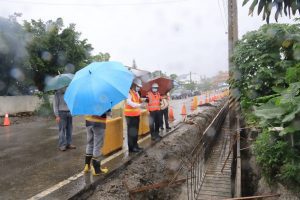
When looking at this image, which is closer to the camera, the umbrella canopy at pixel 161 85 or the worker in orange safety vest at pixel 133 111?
the worker in orange safety vest at pixel 133 111

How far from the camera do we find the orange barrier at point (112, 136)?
7.24m

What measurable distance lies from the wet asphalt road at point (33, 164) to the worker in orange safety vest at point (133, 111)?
1216 mm

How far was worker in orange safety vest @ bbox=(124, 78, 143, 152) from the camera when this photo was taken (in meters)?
6.96

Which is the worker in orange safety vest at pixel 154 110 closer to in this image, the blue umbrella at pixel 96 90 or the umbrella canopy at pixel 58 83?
the umbrella canopy at pixel 58 83

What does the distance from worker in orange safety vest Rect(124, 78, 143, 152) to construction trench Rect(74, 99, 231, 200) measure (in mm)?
439

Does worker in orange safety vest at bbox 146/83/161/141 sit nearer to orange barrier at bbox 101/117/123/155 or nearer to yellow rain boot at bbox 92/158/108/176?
orange barrier at bbox 101/117/123/155

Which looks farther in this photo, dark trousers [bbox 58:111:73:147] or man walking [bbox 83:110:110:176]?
dark trousers [bbox 58:111:73:147]

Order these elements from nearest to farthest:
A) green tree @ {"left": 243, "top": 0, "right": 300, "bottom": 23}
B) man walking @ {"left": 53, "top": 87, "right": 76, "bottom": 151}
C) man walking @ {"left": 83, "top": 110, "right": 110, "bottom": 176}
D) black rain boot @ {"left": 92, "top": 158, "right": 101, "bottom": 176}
→ green tree @ {"left": 243, "top": 0, "right": 300, "bottom": 23}, man walking @ {"left": 83, "top": 110, "right": 110, "bottom": 176}, black rain boot @ {"left": 92, "top": 158, "right": 101, "bottom": 176}, man walking @ {"left": 53, "top": 87, "right": 76, "bottom": 151}

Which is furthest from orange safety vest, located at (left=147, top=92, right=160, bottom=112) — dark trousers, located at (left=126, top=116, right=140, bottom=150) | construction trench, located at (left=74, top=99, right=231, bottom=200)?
dark trousers, located at (left=126, top=116, right=140, bottom=150)

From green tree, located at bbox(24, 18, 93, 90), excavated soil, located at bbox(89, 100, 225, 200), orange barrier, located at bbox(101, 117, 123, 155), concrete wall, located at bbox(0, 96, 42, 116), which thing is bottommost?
excavated soil, located at bbox(89, 100, 225, 200)

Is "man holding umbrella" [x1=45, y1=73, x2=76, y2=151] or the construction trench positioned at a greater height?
"man holding umbrella" [x1=45, y1=73, x2=76, y2=151]

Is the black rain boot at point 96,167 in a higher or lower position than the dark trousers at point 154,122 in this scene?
lower

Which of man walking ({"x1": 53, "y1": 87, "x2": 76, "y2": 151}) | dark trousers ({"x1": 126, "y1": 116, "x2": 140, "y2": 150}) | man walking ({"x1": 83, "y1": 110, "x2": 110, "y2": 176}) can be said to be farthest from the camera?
man walking ({"x1": 53, "y1": 87, "x2": 76, "y2": 151})

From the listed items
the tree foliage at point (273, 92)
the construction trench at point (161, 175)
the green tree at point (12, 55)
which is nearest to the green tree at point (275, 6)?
the tree foliage at point (273, 92)
